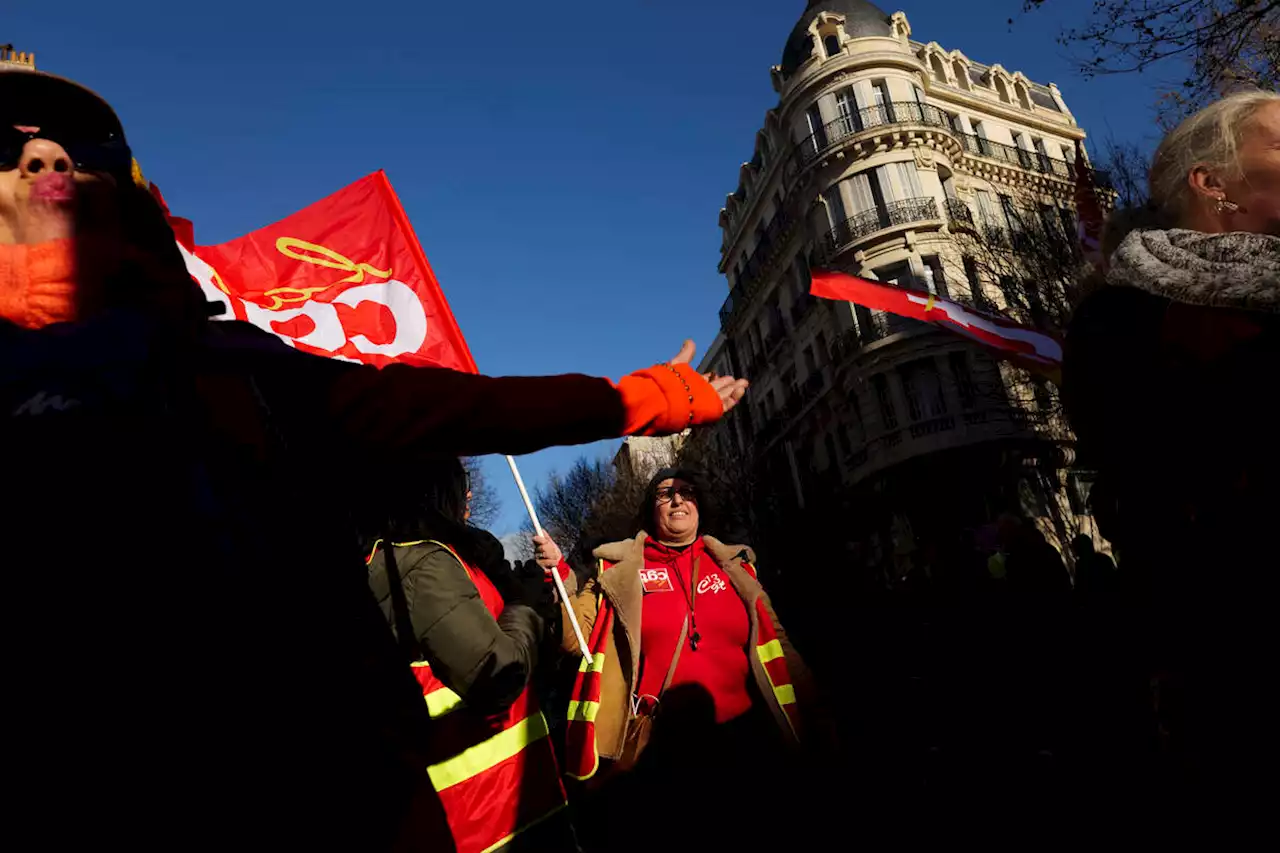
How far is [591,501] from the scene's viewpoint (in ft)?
146

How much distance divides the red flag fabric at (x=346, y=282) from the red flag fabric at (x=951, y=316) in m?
2.72

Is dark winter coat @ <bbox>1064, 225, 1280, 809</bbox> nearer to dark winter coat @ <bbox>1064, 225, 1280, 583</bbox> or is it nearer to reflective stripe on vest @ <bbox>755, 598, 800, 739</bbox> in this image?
dark winter coat @ <bbox>1064, 225, 1280, 583</bbox>

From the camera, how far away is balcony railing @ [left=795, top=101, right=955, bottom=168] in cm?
2870

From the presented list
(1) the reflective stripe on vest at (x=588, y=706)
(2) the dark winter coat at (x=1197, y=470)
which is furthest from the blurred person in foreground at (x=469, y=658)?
(2) the dark winter coat at (x=1197, y=470)

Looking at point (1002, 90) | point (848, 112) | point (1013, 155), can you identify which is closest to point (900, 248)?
point (848, 112)

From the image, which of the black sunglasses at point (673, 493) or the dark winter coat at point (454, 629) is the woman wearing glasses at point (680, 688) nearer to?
the black sunglasses at point (673, 493)

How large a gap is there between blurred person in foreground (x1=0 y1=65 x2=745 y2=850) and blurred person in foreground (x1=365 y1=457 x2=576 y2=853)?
56cm

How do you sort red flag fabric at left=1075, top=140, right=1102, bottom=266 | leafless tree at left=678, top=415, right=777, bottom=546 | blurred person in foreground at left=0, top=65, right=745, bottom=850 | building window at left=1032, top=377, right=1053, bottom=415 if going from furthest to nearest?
leafless tree at left=678, top=415, right=777, bottom=546 → building window at left=1032, top=377, right=1053, bottom=415 → red flag fabric at left=1075, top=140, right=1102, bottom=266 → blurred person in foreground at left=0, top=65, right=745, bottom=850

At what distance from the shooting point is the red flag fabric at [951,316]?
5.43 meters

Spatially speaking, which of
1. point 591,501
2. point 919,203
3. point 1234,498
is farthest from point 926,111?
point 1234,498

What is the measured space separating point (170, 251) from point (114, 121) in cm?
27

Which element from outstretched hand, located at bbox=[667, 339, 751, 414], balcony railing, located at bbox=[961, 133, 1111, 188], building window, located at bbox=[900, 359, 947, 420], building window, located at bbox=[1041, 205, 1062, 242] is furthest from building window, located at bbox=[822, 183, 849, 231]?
outstretched hand, located at bbox=[667, 339, 751, 414]

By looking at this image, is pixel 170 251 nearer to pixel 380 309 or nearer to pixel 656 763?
pixel 656 763

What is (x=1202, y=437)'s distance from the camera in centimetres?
157
